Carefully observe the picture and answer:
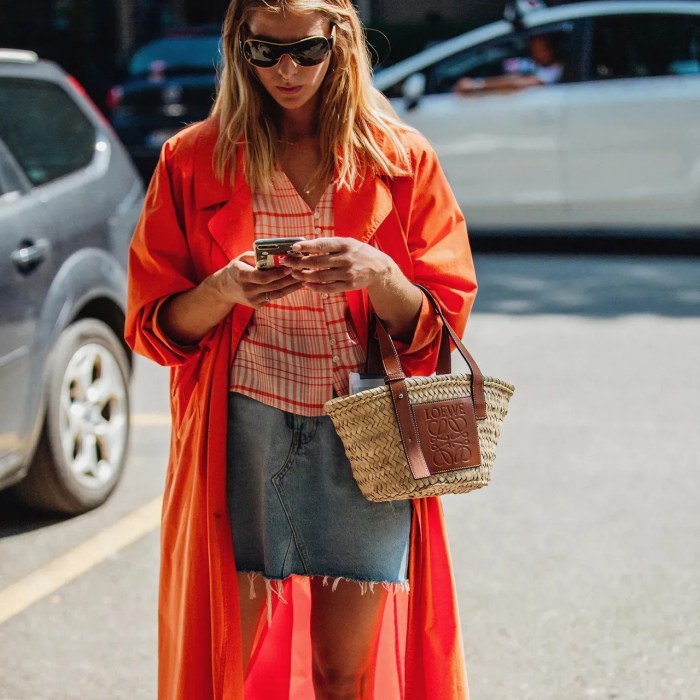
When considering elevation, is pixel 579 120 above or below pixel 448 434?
below

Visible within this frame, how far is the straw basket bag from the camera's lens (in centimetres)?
215

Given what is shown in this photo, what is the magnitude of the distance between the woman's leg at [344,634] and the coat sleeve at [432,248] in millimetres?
485

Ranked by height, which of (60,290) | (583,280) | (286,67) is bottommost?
(583,280)

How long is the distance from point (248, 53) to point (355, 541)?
0.94 meters

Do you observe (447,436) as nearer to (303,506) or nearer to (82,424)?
(303,506)

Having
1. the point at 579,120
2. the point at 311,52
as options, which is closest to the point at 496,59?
the point at 579,120

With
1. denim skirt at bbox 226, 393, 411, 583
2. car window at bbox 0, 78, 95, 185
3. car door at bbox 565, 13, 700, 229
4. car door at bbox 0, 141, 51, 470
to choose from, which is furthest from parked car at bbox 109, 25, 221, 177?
denim skirt at bbox 226, 393, 411, 583

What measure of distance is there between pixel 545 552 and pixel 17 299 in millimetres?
1997

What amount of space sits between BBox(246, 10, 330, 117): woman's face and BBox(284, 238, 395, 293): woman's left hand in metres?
0.35

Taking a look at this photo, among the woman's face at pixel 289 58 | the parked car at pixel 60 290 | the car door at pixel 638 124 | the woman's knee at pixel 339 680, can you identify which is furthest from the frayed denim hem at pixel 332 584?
the car door at pixel 638 124

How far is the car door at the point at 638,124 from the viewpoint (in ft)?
29.2

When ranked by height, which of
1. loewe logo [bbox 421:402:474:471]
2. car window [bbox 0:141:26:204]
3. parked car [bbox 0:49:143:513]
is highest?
loewe logo [bbox 421:402:474:471]

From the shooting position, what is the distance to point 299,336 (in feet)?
7.40

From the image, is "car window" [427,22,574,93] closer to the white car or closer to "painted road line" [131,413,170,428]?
the white car
